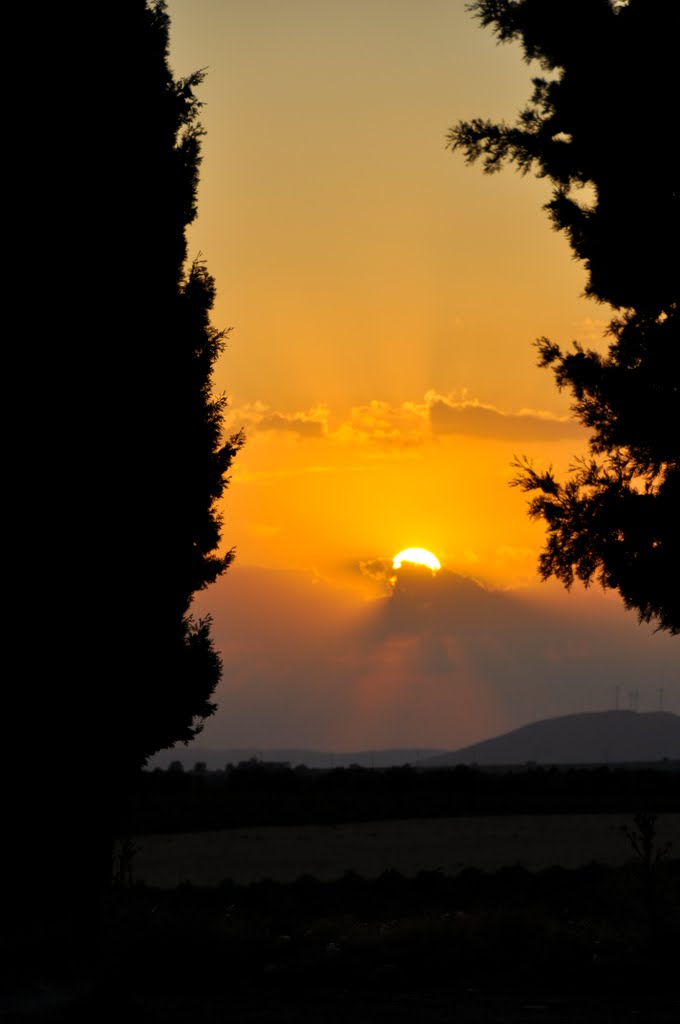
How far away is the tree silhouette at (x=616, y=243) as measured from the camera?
20.1 metres

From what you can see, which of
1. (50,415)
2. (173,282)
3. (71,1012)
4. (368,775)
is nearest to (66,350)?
(50,415)

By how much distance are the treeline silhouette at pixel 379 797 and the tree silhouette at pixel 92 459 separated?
741 inches

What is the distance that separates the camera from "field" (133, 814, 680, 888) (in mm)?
28203

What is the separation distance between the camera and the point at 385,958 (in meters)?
17.0

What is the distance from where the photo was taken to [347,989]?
15992 millimetres

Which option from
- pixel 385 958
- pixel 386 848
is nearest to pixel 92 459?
pixel 385 958

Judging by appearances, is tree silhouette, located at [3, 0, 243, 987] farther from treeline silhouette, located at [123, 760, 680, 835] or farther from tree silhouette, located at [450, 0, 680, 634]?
treeline silhouette, located at [123, 760, 680, 835]

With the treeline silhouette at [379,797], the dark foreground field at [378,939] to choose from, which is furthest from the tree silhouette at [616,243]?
the treeline silhouette at [379,797]

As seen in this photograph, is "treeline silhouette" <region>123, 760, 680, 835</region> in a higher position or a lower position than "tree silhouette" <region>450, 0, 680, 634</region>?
lower

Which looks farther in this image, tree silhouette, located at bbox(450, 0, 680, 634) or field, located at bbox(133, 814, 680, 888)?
field, located at bbox(133, 814, 680, 888)

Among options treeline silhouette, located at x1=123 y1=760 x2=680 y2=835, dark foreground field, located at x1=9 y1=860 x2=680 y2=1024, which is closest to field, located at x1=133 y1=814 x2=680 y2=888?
treeline silhouette, located at x1=123 y1=760 x2=680 y2=835

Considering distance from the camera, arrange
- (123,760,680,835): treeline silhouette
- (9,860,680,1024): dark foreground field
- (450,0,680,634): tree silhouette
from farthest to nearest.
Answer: (123,760,680,835): treeline silhouette → (450,0,680,634): tree silhouette → (9,860,680,1024): dark foreground field

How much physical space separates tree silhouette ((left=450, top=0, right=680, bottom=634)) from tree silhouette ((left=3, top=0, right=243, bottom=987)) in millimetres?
6060

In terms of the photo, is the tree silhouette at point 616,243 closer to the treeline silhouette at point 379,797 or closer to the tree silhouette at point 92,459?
the tree silhouette at point 92,459
